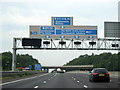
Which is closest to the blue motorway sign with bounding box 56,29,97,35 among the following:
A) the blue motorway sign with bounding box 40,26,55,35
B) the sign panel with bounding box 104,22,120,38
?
the blue motorway sign with bounding box 40,26,55,35

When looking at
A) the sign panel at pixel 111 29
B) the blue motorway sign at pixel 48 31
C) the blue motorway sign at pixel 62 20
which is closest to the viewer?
the blue motorway sign at pixel 48 31

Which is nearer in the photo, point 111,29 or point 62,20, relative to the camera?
point 62,20

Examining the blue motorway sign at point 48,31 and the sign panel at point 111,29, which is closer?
the blue motorway sign at point 48,31

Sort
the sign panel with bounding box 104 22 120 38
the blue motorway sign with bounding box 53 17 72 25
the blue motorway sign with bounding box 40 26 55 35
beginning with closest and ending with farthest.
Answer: the blue motorway sign with bounding box 40 26 55 35 → the blue motorway sign with bounding box 53 17 72 25 → the sign panel with bounding box 104 22 120 38

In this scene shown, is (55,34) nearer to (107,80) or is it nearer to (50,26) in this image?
(50,26)

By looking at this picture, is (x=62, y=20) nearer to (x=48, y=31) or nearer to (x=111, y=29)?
(x=48, y=31)

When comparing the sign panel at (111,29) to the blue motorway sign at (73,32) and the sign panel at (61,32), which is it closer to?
the sign panel at (61,32)

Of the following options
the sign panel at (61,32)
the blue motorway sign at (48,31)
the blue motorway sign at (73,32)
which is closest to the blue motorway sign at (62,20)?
the sign panel at (61,32)

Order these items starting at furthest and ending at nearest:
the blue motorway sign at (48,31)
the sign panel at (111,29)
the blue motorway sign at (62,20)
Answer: the sign panel at (111,29)
the blue motorway sign at (62,20)
the blue motorway sign at (48,31)

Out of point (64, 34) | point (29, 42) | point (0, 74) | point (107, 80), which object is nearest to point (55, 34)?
point (64, 34)

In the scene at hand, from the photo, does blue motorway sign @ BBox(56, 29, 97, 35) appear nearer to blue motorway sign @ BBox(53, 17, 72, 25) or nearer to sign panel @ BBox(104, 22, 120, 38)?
blue motorway sign @ BBox(53, 17, 72, 25)

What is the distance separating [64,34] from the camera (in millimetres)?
52000

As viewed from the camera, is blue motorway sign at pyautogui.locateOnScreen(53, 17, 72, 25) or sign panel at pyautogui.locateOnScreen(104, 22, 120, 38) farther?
sign panel at pyautogui.locateOnScreen(104, 22, 120, 38)

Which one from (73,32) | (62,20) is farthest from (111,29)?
(62,20)
